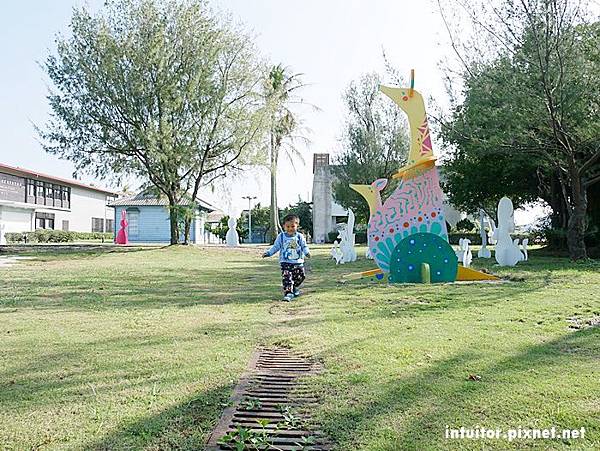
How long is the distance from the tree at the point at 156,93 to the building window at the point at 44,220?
2391 cm

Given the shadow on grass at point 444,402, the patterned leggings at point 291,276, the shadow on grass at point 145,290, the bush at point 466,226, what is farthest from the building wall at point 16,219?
the shadow on grass at point 444,402

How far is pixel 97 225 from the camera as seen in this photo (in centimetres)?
5556

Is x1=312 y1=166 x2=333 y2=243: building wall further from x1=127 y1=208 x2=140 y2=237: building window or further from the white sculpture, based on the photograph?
the white sculpture

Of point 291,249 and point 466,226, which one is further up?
point 466,226

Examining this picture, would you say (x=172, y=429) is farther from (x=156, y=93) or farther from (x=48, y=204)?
(x=48, y=204)

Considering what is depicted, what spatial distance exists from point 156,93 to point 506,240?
16.4m

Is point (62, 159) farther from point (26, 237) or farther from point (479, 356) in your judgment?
point (479, 356)

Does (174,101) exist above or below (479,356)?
above

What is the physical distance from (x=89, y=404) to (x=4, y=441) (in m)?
0.63

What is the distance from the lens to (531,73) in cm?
1394

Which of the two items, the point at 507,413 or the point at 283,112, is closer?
the point at 507,413

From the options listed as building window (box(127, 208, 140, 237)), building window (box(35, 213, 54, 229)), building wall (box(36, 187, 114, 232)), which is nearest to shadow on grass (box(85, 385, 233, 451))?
building window (box(127, 208, 140, 237))

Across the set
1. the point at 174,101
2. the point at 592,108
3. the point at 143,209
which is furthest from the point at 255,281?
the point at 143,209

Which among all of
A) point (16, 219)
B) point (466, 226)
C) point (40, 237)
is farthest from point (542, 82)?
point (16, 219)
